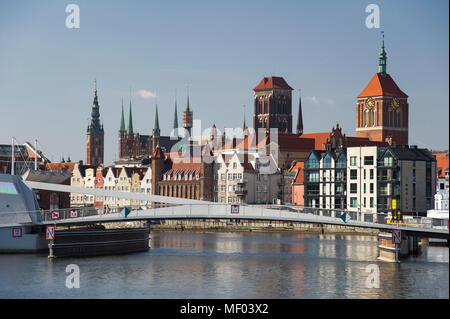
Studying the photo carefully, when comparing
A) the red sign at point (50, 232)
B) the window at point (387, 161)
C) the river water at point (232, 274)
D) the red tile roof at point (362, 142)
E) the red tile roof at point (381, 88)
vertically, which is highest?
the red tile roof at point (381, 88)

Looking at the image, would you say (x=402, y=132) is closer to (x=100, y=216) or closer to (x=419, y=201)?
(x=419, y=201)

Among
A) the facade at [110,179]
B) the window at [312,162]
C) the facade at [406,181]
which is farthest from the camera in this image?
the facade at [110,179]

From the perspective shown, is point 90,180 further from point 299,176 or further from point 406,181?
point 406,181

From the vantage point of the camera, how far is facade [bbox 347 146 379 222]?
4481 inches

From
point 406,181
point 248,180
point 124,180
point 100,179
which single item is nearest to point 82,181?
point 100,179

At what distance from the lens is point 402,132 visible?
174 m

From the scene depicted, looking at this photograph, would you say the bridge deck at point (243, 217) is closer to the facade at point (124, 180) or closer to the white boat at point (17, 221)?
the white boat at point (17, 221)

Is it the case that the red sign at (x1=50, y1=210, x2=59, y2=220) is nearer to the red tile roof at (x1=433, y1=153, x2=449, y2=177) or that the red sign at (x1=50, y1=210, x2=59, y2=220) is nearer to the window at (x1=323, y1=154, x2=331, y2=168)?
the window at (x1=323, y1=154, x2=331, y2=168)

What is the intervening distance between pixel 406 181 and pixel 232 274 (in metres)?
53.5

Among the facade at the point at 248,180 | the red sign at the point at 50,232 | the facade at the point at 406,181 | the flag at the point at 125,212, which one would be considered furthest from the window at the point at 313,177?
the red sign at the point at 50,232

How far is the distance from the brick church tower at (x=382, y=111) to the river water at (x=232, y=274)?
86.4 meters

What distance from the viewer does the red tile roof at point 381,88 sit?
17125 cm

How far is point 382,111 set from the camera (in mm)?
170500

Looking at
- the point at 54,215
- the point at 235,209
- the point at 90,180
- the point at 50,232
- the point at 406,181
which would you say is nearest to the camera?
the point at 235,209
